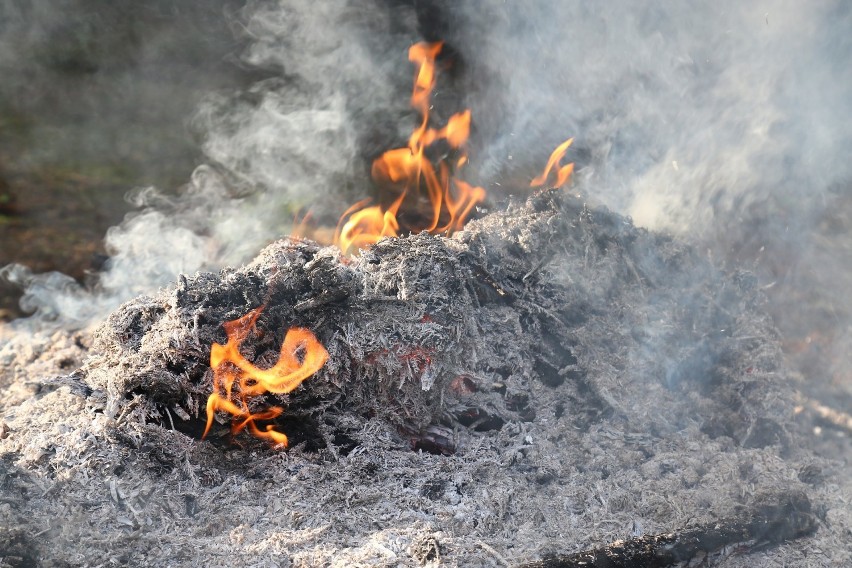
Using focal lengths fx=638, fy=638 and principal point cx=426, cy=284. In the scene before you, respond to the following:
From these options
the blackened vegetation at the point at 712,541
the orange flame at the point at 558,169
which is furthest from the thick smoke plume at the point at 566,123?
the blackened vegetation at the point at 712,541

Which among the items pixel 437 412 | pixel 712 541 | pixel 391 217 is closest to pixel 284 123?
pixel 391 217

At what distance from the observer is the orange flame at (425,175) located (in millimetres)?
6078

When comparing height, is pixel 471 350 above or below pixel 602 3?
below

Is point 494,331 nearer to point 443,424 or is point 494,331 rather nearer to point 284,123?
point 443,424

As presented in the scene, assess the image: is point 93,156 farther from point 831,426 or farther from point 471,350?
point 831,426

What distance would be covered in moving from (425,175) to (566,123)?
1641mm

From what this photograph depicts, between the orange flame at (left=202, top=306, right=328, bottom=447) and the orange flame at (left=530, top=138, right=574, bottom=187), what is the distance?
3.24 metres

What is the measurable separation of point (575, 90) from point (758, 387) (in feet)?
11.9

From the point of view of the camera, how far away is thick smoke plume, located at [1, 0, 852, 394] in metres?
5.73

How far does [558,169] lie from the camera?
6.37 m

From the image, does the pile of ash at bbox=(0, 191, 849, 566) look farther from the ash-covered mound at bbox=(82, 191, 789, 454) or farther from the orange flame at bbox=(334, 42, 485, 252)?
the orange flame at bbox=(334, 42, 485, 252)

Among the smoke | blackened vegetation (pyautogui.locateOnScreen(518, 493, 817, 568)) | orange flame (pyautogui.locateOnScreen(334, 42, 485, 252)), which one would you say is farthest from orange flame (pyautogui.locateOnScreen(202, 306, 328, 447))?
the smoke

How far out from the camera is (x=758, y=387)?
4.57 metres

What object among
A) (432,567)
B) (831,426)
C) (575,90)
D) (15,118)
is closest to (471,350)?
(432,567)
